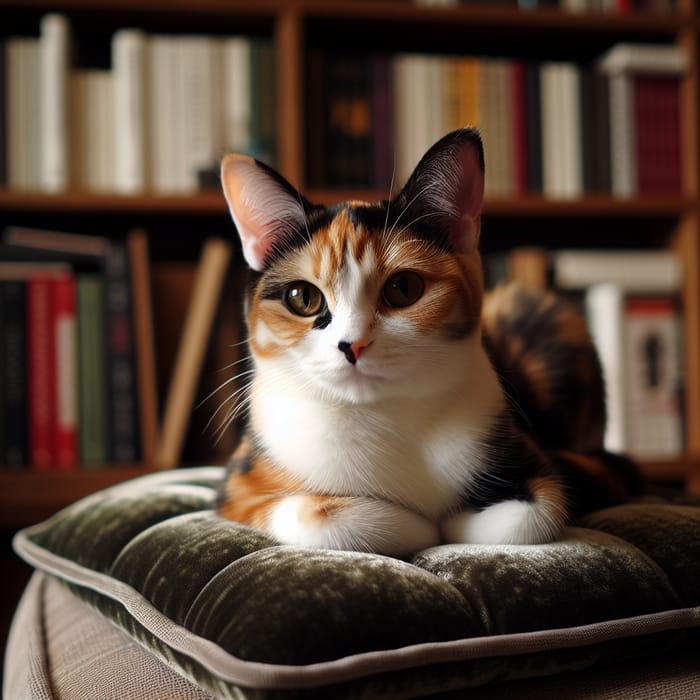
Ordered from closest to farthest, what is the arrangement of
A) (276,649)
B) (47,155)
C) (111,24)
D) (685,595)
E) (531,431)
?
(276,649) → (685,595) → (531,431) → (47,155) → (111,24)

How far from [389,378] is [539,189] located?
1.13 m

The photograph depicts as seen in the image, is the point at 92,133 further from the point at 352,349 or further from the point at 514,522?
the point at 514,522

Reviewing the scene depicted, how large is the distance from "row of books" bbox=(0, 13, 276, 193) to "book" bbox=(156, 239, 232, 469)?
0.52ft

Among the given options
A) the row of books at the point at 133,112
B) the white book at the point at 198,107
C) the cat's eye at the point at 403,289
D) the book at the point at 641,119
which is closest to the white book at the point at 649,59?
the book at the point at 641,119

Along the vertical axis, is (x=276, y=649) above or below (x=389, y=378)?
below

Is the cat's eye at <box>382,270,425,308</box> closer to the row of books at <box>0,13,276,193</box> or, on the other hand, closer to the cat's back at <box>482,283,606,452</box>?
the cat's back at <box>482,283,606,452</box>

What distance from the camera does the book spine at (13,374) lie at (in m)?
1.50

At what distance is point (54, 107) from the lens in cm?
152

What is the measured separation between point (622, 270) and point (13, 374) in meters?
1.30

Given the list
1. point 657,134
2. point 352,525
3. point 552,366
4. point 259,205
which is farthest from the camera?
point 657,134

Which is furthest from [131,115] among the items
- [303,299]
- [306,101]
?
[303,299]

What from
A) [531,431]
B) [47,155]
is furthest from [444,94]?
[531,431]

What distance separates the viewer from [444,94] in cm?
164

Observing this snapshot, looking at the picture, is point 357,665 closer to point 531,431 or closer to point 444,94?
point 531,431
